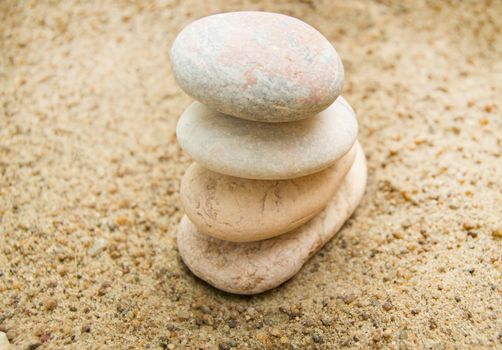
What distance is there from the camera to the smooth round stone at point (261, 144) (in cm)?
195

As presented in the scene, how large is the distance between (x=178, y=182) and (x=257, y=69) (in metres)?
1.16

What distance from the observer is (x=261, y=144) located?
6.48 feet

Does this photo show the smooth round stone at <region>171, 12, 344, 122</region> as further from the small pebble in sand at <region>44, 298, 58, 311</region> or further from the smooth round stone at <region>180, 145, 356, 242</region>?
the small pebble in sand at <region>44, 298, 58, 311</region>

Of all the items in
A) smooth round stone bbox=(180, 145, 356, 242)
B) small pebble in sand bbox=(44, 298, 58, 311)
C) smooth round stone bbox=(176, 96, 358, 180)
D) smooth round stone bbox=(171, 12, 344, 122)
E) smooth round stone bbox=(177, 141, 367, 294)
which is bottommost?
smooth round stone bbox=(177, 141, 367, 294)

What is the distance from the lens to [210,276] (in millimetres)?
2223

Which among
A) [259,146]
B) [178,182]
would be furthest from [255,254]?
[178,182]

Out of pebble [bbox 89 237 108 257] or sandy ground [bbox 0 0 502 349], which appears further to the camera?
pebble [bbox 89 237 108 257]

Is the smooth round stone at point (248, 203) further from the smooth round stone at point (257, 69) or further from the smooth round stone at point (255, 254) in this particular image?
the smooth round stone at point (257, 69)

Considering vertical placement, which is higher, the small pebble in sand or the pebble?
the small pebble in sand

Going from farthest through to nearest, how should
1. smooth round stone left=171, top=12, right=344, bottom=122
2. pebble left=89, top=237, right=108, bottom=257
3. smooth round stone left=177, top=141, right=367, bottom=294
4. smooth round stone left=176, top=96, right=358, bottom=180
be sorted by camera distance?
pebble left=89, top=237, right=108, bottom=257, smooth round stone left=177, top=141, right=367, bottom=294, smooth round stone left=176, top=96, right=358, bottom=180, smooth round stone left=171, top=12, right=344, bottom=122

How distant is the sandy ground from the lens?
202 centimetres

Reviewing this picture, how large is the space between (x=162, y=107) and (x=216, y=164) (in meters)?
1.32

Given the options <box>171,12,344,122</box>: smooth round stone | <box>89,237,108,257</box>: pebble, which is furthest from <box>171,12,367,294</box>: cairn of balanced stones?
<box>89,237,108,257</box>: pebble

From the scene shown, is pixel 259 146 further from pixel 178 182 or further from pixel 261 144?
pixel 178 182
